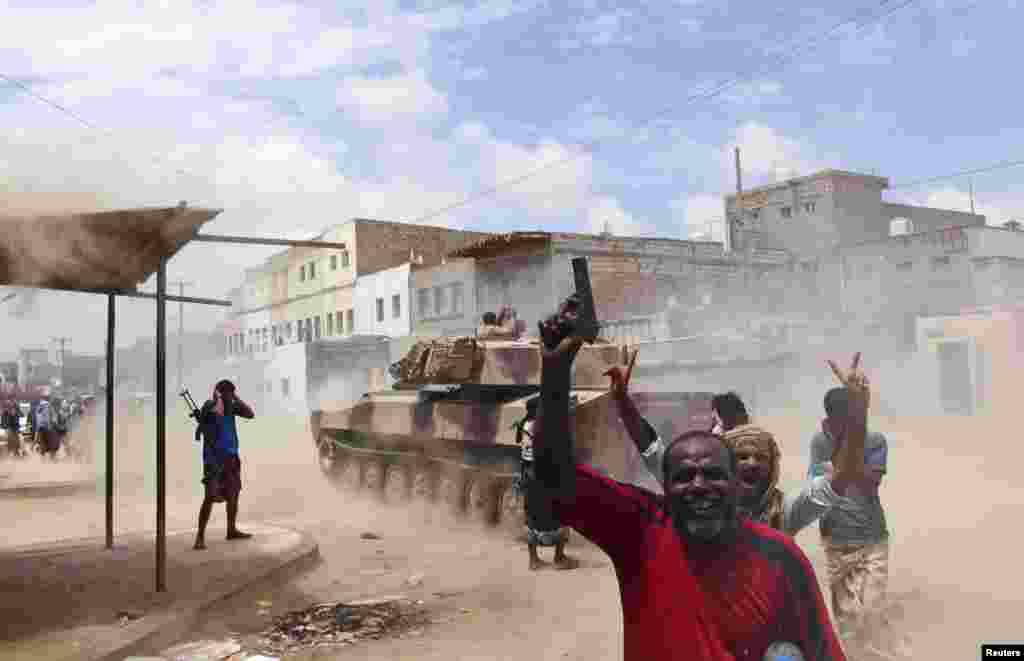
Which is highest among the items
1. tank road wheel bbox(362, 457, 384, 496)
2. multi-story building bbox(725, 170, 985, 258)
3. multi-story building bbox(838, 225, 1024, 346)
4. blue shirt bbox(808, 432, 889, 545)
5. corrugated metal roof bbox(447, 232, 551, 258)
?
multi-story building bbox(725, 170, 985, 258)

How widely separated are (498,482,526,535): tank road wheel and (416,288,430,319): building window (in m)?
25.6

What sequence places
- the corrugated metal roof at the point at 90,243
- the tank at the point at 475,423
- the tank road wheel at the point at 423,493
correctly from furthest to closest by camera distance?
the tank road wheel at the point at 423,493 → the tank at the point at 475,423 → the corrugated metal roof at the point at 90,243

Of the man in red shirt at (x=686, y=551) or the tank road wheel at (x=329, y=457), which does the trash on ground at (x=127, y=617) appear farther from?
the tank road wheel at (x=329, y=457)

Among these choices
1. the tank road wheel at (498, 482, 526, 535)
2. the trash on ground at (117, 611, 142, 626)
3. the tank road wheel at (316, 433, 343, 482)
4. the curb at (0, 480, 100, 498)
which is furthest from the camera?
the tank road wheel at (316, 433, 343, 482)

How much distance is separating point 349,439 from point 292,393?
25.8 m

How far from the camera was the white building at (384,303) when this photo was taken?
3772 cm

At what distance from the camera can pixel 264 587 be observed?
7770 millimetres

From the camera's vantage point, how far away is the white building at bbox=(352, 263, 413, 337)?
37.7m

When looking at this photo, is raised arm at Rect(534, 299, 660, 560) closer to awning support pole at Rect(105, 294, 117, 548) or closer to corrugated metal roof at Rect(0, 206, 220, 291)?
corrugated metal roof at Rect(0, 206, 220, 291)

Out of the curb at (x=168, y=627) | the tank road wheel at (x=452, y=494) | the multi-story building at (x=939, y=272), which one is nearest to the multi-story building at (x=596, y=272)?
the multi-story building at (x=939, y=272)

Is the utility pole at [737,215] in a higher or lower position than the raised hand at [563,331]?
higher

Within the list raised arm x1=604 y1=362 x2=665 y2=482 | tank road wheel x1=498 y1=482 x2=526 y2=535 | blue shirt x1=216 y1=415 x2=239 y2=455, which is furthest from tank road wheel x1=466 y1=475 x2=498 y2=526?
raised arm x1=604 y1=362 x2=665 y2=482

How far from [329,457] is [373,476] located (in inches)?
71.9

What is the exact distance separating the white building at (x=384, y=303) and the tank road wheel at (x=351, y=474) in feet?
71.6
